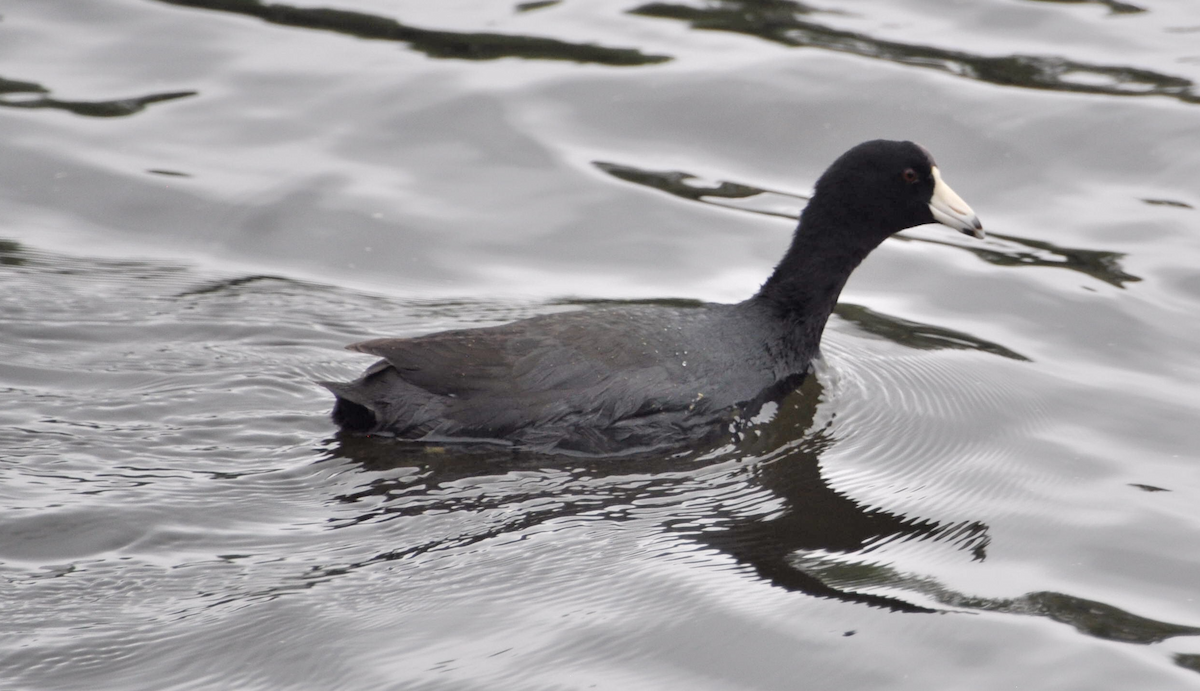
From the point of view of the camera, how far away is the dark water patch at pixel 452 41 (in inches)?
394

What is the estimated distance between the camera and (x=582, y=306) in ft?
23.4

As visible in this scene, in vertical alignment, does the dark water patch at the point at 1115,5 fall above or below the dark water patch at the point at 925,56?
above

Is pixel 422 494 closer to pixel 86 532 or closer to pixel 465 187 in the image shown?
pixel 86 532

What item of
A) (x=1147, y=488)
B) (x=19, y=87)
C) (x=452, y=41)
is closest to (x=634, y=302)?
(x=1147, y=488)

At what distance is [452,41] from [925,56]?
10.6ft

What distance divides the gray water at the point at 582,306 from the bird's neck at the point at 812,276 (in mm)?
293

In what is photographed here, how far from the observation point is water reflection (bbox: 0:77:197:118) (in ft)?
30.3

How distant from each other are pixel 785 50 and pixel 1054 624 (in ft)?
20.2

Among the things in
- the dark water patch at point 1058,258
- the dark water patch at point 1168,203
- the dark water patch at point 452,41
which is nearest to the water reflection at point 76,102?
the dark water patch at point 452,41

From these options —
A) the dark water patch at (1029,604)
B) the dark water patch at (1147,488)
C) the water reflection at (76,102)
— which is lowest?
the dark water patch at (1029,604)

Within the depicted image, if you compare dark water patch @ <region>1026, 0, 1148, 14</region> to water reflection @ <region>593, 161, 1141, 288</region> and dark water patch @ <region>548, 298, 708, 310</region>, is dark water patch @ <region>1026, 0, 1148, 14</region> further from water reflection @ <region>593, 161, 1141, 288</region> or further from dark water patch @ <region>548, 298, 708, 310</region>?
dark water patch @ <region>548, 298, 708, 310</region>

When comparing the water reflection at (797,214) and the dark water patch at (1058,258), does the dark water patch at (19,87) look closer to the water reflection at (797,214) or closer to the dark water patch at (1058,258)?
the water reflection at (797,214)

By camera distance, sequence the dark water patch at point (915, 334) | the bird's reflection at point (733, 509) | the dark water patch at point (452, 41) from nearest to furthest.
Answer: the bird's reflection at point (733, 509), the dark water patch at point (915, 334), the dark water patch at point (452, 41)

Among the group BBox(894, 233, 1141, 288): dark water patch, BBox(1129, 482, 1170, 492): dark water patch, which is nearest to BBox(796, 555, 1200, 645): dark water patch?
BBox(1129, 482, 1170, 492): dark water patch
